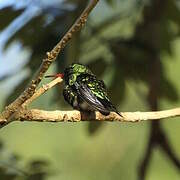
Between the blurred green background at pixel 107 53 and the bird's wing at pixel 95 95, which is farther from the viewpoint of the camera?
the blurred green background at pixel 107 53

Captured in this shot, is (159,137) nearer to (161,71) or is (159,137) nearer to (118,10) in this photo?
(161,71)

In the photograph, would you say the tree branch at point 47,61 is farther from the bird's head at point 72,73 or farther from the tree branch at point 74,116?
the bird's head at point 72,73

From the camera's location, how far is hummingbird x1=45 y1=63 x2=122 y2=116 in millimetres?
1352

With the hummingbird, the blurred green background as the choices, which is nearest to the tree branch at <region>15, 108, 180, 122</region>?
the hummingbird

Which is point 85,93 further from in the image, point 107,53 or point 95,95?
point 107,53

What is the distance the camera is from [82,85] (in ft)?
4.59

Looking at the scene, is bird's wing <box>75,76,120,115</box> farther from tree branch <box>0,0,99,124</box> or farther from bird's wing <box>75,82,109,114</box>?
tree branch <box>0,0,99,124</box>

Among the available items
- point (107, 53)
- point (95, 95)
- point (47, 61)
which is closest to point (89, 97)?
point (95, 95)

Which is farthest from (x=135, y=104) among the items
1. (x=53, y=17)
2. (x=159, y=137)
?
(x=53, y=17)

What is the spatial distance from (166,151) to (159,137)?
59mm

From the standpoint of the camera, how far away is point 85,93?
138 centimetres

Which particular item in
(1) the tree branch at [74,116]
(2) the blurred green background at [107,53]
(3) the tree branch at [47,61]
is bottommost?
(2) the blurred green background at [107,53]

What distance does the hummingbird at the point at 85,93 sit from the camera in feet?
4.43

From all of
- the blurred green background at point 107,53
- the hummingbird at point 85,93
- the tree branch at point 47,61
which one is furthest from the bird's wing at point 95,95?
the blurred green background at point 107,53
